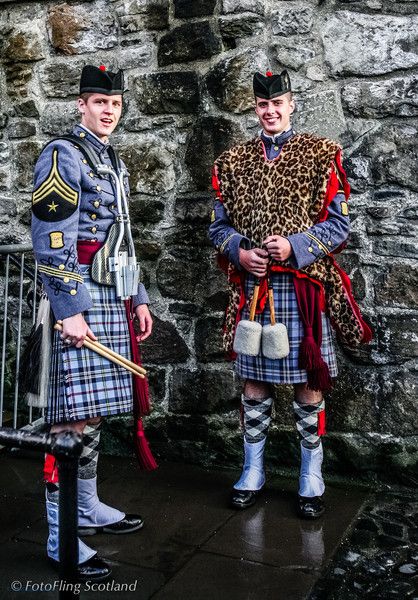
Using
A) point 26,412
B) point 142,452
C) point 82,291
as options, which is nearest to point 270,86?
point 82,291

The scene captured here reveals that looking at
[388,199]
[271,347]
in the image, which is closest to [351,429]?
[271,347]

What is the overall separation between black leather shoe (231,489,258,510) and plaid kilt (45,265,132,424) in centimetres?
75

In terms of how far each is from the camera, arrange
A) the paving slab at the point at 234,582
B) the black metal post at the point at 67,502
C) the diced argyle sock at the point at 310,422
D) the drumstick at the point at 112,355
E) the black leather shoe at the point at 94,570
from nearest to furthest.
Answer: the black metal post at the point at 67,502 → the paving slab at the point at 234,582 → the black leather shoe at the point at 94,570 → the drumstick at the point at 112,355 → the diced argyle sock at the point at 310,422

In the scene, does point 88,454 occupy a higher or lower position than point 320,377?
lower

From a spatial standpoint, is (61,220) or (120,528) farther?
(120,528)

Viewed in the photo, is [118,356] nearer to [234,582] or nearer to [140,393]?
[140,393]

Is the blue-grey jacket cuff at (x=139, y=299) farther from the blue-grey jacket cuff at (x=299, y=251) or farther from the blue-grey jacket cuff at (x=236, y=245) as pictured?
the blue-grey jacket cuff at (x=299, y=251)

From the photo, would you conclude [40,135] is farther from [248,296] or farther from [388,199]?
[388,199]

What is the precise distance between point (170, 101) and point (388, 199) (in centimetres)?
124

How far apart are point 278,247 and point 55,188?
3.08 ft

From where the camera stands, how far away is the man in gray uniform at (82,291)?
2.90m

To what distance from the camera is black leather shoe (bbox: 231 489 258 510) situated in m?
3.52

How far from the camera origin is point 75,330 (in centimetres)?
291

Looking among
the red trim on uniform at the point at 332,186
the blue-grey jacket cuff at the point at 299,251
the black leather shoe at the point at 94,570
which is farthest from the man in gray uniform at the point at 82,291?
the red trim on uniform at the point at 332,186
